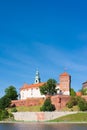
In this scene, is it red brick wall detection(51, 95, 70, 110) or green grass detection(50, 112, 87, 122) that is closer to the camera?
green grass detection(50, 112, 87, 122)

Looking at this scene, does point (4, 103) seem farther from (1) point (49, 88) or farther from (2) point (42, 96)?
(2) point (42, 96)

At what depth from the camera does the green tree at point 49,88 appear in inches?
3664

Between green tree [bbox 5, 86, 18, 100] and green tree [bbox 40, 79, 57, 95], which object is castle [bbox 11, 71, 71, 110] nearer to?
green tree [bbox 40, 79, 57, 95]

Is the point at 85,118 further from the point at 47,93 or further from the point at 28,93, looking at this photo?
the point at 28,93

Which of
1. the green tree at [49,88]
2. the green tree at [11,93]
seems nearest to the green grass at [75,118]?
the green tree at [49,88]

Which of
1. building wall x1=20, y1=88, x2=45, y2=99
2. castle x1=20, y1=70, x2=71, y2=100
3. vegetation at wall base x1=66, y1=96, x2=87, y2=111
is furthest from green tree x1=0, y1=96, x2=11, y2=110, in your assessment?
vegetation at wall base x1=66, y1=96, x2=87, y2=111

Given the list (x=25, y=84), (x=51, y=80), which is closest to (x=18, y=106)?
(x=51, y=80)

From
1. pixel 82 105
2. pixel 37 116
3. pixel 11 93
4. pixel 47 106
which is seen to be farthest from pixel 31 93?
pixel 82 105

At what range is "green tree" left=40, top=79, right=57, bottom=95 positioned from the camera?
93.1 meters

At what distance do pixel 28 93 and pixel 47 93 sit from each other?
15.8 m

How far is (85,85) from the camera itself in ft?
362

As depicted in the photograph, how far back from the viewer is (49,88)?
3666 inches

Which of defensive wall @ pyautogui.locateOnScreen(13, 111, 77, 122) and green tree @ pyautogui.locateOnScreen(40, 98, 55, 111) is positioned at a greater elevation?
green tree @ pyautogui.locateOnScreen(40, 98, 55, 111)

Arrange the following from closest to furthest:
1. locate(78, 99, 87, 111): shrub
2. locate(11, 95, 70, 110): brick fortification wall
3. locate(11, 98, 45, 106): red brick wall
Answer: locate(78, 99, 87, 111): shrub
locate(11, 95, 70, 110): brick fortification wall
locate(11, 98, 45, 106): red brick wall
